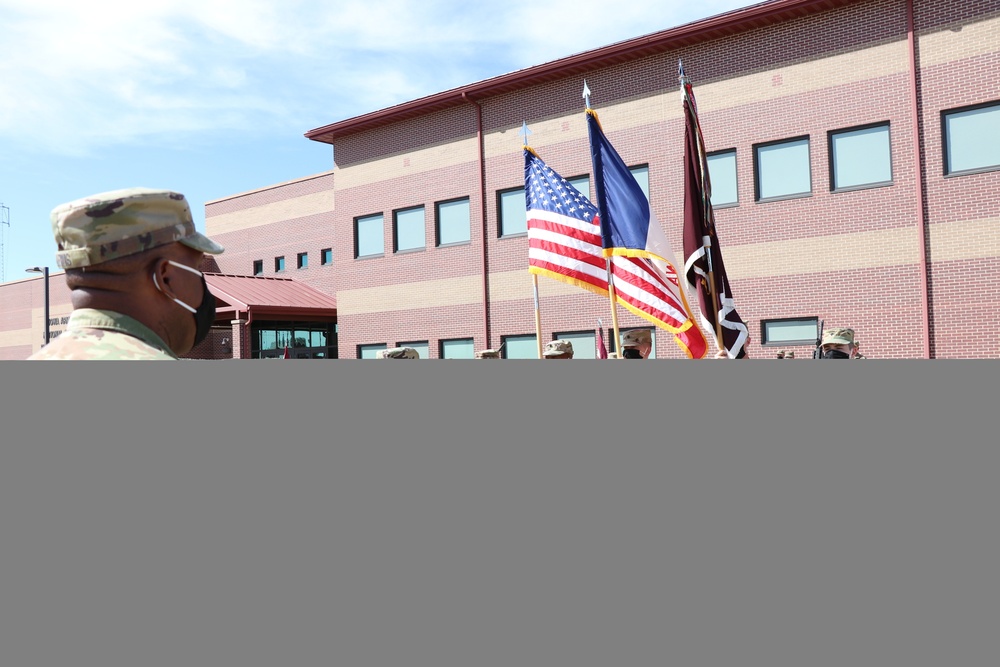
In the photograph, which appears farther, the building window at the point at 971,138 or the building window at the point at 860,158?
the building window at the point at 860,158

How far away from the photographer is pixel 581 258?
10.4 meters

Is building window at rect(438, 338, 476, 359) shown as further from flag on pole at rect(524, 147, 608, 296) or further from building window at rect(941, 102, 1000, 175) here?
flag on pole at rect(524, 147, 608, 296)

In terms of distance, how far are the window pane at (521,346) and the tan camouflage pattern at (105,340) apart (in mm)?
20169

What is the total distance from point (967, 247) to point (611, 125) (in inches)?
341

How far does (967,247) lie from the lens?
16562mm

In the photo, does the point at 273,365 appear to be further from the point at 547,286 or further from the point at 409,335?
the point at 409,335

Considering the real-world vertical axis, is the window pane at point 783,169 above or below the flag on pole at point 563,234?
above

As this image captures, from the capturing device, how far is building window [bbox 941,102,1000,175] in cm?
1648

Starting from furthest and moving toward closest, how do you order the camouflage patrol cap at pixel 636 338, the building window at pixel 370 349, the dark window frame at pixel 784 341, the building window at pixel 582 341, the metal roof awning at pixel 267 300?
1. the metal roof awning at pixel 267 300
2. the building window at pixel 370 349
3. the building window at pixel 582 341
4. the dark window frame at pixel 784 341
5. the camouflage patrol cap at pixel 636 338

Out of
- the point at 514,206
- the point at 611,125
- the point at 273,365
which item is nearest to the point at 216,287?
the point at 514,206

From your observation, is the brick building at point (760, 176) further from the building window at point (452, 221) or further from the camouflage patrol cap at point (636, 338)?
the camouflage patrol cap at point (636, 338)

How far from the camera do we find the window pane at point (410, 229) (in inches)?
991

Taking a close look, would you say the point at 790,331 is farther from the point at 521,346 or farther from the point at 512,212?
the point at 512,212

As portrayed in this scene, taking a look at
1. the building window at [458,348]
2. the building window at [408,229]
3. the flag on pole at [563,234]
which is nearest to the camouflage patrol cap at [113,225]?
the flag on pole at [563,234]
